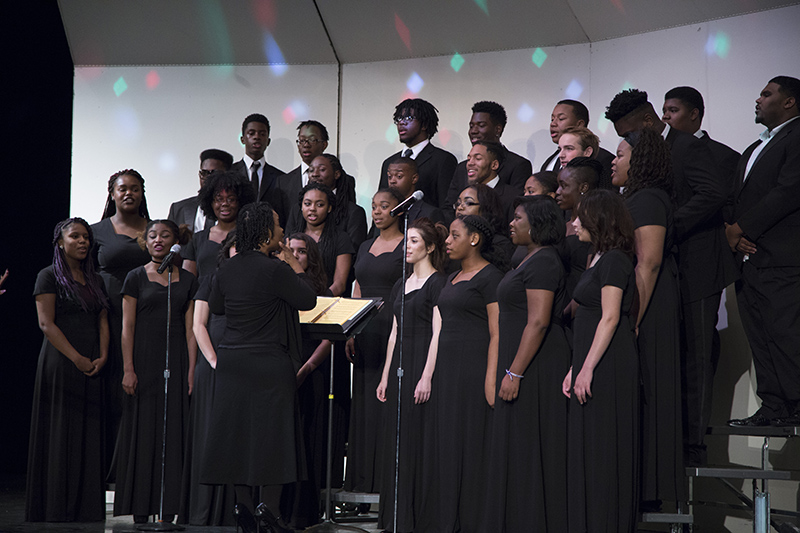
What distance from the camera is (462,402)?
4.62 metres

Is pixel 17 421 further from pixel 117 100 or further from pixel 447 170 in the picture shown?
pixel 447 170

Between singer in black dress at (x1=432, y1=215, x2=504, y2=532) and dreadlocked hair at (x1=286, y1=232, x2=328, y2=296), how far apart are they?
0.86 meters

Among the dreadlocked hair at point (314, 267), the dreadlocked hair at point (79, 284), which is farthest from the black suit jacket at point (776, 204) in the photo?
the dreadlocked hair at point (79, 284)

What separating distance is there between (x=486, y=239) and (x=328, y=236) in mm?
1261

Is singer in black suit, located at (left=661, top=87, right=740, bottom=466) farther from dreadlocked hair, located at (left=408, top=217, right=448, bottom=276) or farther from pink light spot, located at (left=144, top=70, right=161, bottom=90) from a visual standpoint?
pink light spot, located at (left=144, top=70, right=161, bottom=90)

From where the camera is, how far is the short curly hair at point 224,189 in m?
5.66

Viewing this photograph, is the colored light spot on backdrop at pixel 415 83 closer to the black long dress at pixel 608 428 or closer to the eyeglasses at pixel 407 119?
the eyeglasses at pixel 407 119

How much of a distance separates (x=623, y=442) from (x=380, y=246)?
1856 mm

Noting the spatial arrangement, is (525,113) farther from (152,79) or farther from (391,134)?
(152,79)

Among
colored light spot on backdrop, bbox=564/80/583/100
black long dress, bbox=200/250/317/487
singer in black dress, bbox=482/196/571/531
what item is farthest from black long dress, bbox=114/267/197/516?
colored light spot on backdrop, bbox=564/80/583/100

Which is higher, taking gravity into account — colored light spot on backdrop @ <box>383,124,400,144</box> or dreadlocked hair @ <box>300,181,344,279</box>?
colored light spot on backdrop @ <box>383,124,400,144</box>

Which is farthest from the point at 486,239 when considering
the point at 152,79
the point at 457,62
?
the point at 152,79

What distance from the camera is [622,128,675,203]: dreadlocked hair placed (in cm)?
448

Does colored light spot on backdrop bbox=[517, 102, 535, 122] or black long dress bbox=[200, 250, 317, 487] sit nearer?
black long dress bbox=[200, 250, 317, 487]
